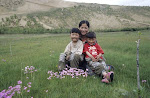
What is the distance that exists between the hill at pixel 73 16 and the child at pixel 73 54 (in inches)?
1598

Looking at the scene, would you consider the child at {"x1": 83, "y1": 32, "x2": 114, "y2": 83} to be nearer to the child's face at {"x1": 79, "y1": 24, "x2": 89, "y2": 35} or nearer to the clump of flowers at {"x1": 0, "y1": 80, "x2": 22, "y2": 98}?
the child's face at {"x1": 79, "y1": 24, "x2": 89, "y2": 35}

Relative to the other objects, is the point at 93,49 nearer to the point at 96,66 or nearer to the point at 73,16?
the point at 96,66

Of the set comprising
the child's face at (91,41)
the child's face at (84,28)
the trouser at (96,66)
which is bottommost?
the trouser at (96,66)

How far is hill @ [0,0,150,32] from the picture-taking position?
4639cm

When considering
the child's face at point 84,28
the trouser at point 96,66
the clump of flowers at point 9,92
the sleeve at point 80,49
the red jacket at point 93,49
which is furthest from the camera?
the child's face at point 84,28

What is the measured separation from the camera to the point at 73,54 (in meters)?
3.71

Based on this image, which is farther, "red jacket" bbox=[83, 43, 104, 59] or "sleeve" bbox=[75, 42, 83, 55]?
"red jacket" bbox=[83, 43, 104, 59]

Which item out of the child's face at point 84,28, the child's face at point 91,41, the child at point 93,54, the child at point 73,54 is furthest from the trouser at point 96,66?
the child's face at point 84,28

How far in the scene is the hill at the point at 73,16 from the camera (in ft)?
152

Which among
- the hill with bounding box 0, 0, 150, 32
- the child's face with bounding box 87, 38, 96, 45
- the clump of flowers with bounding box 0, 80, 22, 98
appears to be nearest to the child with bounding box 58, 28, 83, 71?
the child's face with bounding box 87, 38, 96, 45

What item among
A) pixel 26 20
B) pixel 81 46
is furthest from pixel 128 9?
pixel 81 46

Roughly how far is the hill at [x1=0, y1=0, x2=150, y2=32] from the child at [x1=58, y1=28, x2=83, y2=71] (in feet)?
133

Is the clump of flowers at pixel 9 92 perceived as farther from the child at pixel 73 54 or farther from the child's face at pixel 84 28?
the child's face at pixel 84 28

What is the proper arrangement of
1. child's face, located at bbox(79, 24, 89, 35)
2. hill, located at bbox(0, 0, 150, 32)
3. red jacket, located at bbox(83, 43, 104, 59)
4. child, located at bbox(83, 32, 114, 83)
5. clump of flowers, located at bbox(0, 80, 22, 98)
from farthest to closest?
hill, located at bbox(0, 0, 150, 32)
child's face, located at bbox(79, 24, 89, 35)
red jacket, located at bbox(83, 43, 104, 59)
child, located at bbox(83, 32, 114, 83)
clump of flowers, located at bbox(0, 80, 22, 98)
